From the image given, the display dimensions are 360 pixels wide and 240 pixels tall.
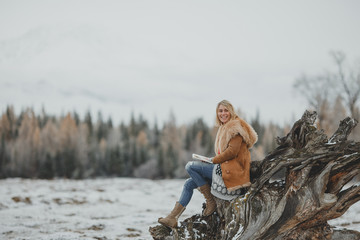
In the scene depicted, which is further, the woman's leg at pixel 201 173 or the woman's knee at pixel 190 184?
the woman's knee at pixel 190 184

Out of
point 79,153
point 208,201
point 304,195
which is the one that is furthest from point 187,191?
point 79,153

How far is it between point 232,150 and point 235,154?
3.5 inches

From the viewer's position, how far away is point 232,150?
192 inches

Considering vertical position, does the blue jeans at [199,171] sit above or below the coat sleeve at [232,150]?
below

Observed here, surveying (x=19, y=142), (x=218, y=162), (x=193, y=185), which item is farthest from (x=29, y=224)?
(x=19, y=142)

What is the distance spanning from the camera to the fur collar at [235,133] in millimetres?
4918

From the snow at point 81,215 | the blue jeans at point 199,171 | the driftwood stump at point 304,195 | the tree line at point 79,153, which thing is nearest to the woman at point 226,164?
the blue jeans at point 199,171

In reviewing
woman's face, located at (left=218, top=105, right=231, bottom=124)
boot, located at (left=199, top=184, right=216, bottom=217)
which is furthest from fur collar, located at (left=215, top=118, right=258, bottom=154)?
boot, located at (left=199, top=184, right=216, bottom=217)

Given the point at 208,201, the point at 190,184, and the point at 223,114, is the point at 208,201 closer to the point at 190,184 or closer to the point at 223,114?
the point at 190,184

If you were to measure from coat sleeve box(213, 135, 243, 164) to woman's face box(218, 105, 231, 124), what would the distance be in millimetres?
466

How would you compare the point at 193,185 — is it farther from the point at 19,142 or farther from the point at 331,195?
the point at 19,142

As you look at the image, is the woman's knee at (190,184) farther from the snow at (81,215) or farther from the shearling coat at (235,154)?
the snow at (81,215)

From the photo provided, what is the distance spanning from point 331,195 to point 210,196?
1902 millimetres

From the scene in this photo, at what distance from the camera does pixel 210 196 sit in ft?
17.8
